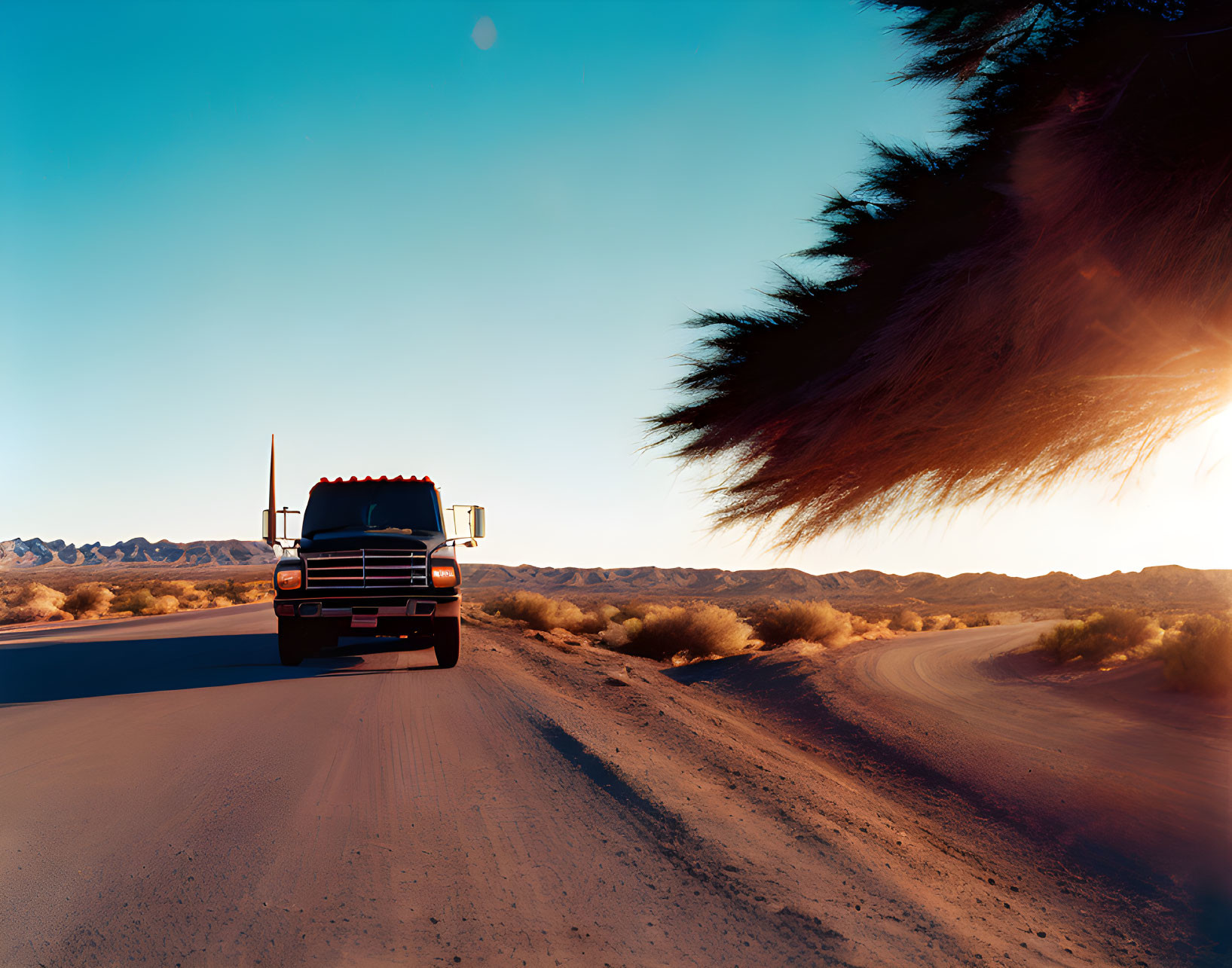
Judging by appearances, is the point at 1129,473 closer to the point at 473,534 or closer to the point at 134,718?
the point at 473,534

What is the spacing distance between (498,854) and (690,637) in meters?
14.3

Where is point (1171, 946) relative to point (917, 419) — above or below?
below

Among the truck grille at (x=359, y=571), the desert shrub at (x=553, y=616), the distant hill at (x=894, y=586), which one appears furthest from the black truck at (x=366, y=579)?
the distant hill at (x=894, y=586)

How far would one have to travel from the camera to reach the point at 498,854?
4.21m

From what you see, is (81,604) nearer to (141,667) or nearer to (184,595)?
(184,595)

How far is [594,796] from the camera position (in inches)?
211

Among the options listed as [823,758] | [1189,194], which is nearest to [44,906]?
[823,758]

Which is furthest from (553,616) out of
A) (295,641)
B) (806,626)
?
(295,641)

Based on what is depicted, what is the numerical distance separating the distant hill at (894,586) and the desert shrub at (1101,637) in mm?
32197

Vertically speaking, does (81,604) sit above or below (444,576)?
below

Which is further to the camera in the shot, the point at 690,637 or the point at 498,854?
the point at 690,637

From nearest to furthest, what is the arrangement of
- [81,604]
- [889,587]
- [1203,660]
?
[1203,660]
[81,604]
[889,587]

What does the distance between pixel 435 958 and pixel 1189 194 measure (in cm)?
592

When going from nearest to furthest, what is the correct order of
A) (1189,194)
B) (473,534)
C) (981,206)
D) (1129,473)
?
(1189,194) < (981,206) < (1129,473) < (473,534)
